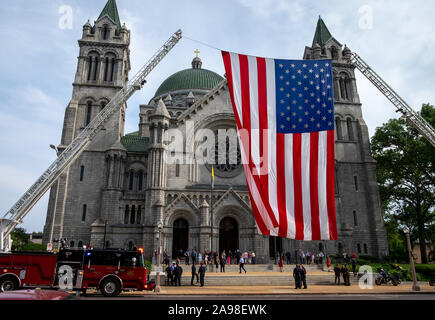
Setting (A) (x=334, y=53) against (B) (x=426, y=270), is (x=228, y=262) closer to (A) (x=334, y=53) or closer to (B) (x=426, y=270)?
(B) (x=426, y=270)

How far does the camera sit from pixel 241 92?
12.4 metres

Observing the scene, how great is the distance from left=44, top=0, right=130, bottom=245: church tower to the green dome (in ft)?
56.7

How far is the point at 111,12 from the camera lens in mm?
46688

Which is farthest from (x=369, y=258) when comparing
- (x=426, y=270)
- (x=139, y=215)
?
(x=139, y=215)

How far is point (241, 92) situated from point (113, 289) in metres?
12.5

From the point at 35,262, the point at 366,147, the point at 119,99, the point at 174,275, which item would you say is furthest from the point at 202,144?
the point at 35,262

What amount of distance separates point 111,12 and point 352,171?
41.8 m

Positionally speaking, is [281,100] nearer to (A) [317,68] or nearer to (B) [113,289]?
(A) [317,68]

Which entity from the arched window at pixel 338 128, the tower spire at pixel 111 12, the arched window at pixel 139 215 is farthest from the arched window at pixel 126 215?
the arched window at pixel 338 128

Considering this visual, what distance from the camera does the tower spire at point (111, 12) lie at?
45.7 metres

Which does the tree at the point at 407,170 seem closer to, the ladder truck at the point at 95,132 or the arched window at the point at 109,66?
the ladder truck at the point at 95,132

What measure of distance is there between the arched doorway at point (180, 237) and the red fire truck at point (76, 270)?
59.3ft

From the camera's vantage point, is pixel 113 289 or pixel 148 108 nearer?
pixel 113 289

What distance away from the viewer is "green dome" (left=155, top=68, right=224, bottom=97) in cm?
6306
